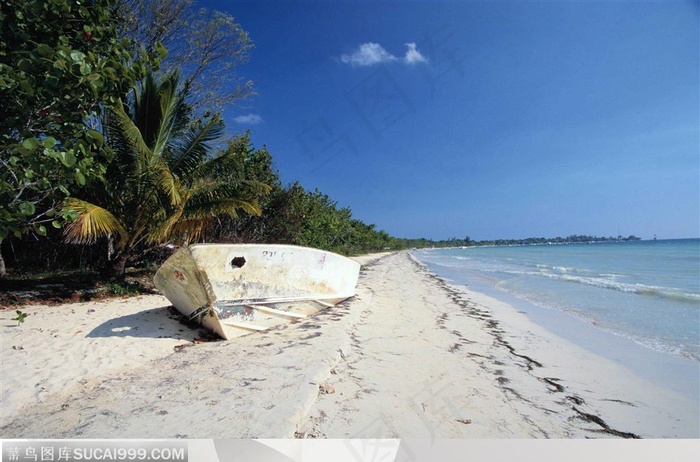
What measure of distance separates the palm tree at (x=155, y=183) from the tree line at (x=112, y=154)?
23 millimetres

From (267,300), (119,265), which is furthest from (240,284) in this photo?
(119,265)

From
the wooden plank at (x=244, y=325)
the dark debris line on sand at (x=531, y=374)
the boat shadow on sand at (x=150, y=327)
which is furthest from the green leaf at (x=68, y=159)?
the dark debris line on sand at (x=531, y=374)

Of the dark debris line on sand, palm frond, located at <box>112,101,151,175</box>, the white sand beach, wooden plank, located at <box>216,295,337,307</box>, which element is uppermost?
palm frond, located at <box>112,101,151,175</box>

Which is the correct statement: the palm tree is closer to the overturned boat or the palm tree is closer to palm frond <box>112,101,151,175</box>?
palm frond <box>112,101,151,175</box>

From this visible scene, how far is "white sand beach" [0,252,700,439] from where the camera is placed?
7.14 feet

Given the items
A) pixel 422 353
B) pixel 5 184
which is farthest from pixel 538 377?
pixel 5 184

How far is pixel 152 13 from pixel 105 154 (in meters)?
9.49

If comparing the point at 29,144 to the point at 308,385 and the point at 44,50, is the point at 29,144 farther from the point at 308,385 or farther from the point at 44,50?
the point at 308,385

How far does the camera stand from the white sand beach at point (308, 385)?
218cm

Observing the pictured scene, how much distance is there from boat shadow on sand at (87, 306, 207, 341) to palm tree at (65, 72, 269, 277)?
2119 millimetres

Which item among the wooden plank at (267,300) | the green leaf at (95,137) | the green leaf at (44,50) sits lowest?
the wooden plank at (267,300)

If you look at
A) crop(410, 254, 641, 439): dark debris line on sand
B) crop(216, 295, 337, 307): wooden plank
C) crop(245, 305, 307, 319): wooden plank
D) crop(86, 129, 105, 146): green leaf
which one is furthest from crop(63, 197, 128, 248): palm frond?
crop(410, 254, 641, 439): dark debris line on sand

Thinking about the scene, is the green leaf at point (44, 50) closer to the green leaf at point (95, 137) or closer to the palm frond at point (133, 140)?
the green leaf at point (95, 137)

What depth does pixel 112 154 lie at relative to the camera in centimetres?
233
